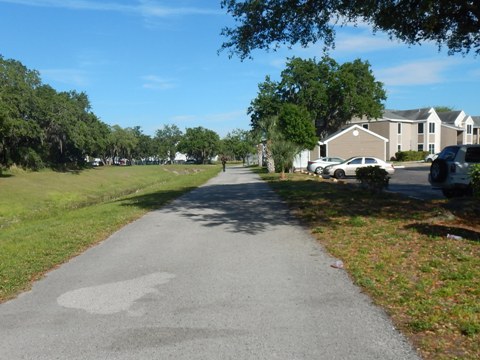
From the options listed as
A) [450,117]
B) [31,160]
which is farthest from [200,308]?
[450,117]

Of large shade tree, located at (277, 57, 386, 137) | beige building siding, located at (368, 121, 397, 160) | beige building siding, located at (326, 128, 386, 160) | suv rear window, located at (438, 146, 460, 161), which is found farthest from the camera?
beige building siding, located at (368, 121, 397, 160)

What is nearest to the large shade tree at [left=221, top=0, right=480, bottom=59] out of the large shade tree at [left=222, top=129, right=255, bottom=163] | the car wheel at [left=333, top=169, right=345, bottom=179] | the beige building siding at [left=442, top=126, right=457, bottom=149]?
the car wheel at [left=333, top=169, right=345, bottom=179]

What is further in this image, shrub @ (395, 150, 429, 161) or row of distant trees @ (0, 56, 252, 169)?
shrub @ (395, 150, 429, 161)

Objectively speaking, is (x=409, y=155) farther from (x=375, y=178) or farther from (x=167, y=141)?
(x=167, y=141)

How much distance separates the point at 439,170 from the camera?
14.5 m

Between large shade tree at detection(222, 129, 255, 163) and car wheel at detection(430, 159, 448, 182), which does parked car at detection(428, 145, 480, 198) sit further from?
large shade tree at detection(222, 129, 255, 163)

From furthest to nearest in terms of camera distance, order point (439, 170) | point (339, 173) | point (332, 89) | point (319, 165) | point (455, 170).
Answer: point (332, 89) < point (319, 165) < point (339, 173) < point (439, 170) < point (455, 170)

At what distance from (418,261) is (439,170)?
8.65 m

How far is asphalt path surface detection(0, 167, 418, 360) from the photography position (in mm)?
4066

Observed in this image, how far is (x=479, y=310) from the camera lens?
466 centimetres

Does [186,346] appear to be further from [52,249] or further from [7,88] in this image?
[7,88]

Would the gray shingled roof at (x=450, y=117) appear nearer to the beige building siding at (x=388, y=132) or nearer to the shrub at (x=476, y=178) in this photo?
the beige building siding at (x=388, y=132)

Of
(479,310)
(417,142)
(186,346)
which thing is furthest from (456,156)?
(417,142)

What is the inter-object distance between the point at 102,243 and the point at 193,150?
115m
